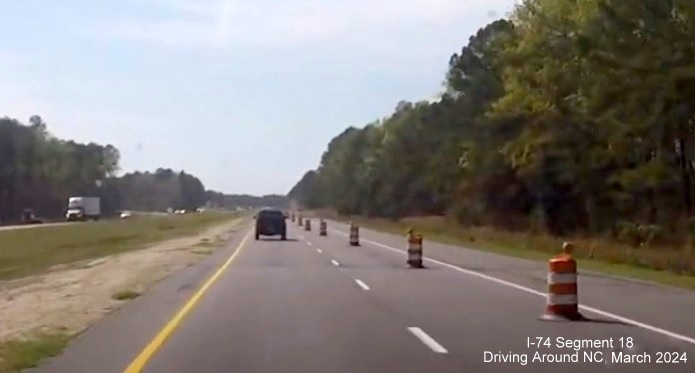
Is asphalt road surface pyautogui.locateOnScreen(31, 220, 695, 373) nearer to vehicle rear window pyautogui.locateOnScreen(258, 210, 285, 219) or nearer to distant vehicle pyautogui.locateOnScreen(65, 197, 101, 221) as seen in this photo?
vehicle rear window pyautogui.locateOnScreen(258, 210, 285, 219)

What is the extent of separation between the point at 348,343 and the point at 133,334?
3345 millimetres

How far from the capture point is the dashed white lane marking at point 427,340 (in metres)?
15.1

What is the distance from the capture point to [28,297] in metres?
27.6

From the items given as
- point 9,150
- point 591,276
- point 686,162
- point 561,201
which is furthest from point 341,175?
point 591,276

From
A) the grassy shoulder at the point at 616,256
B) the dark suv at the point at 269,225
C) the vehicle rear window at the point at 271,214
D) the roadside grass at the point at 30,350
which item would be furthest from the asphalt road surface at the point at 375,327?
the vehicle rear window at the point at 271,214

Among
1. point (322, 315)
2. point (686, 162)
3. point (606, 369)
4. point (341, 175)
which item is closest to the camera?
point (606, 369)

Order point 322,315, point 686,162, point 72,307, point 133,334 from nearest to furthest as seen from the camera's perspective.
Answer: point 133,334
point 322,315
point 72,307
point 686,162

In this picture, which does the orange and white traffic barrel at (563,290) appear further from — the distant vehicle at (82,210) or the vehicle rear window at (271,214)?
the distant vehicle at (82,210)

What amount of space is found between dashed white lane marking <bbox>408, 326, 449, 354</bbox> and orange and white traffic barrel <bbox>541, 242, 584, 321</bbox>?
7.98 feet

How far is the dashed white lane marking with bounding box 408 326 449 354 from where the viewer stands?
15.1m

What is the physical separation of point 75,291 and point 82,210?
4501 inches

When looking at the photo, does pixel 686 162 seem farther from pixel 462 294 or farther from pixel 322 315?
pixel 322 315

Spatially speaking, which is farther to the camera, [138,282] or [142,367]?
[138,282]

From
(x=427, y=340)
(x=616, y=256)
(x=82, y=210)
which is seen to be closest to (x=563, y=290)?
(x=427, y=340)
